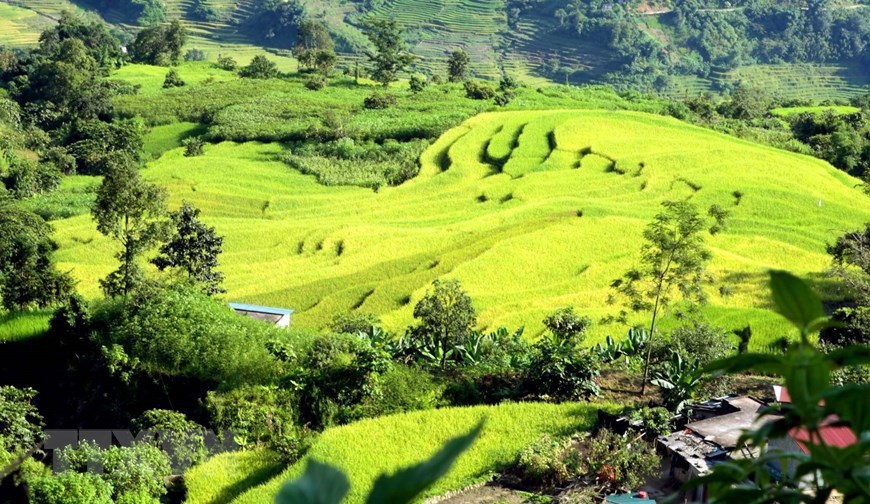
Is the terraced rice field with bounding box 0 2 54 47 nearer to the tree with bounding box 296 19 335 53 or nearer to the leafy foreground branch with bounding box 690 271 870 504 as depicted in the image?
the tree with bounding box 296 19 335 53

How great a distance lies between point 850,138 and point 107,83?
2963 cm

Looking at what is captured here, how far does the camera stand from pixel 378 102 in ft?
124

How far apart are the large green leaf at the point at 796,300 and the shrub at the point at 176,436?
30.6ft

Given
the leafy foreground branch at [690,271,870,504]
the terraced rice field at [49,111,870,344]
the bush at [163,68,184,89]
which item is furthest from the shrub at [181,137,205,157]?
the leafy foreground branch at [690,271,870,504]

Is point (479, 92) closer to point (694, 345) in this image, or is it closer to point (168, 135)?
point (168, 135)

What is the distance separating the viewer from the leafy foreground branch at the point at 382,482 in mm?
781

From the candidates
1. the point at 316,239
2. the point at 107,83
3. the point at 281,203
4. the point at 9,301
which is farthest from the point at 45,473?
the point at 107,83

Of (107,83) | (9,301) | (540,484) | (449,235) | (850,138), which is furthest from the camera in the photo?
(107,83)

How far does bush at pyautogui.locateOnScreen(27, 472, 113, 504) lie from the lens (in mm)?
7941

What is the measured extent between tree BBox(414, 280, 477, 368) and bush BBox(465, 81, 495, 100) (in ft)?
87.7

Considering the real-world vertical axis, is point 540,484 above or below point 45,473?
above

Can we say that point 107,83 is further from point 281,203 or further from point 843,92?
point 843,92

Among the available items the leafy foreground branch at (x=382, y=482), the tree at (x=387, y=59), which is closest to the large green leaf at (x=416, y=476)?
the leafy foreground branch at (x=382, y=482)

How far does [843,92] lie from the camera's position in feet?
257
